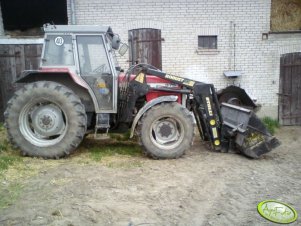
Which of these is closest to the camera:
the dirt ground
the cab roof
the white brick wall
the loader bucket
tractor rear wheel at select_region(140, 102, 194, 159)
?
the dirt ground

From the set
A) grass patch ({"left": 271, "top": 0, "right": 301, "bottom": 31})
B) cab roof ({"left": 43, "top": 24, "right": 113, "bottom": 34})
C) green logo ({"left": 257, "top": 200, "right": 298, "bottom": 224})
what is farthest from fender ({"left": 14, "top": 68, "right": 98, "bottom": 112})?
grass patch ({"left": 271, "top": 0, "right": 301, "bottom": 31})

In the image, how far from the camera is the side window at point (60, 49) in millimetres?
5754

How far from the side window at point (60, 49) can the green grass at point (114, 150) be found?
5.38 ft

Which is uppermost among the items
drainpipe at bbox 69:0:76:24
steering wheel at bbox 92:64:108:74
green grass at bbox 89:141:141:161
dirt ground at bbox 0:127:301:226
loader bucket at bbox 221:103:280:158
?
drainpipe at bbox 69:0:76:24

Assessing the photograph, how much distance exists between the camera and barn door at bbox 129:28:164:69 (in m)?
8.77

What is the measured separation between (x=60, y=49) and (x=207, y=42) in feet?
15.2

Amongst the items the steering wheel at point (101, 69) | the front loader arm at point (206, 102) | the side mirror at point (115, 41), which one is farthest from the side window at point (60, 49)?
the front loader arm at point (206, 102)

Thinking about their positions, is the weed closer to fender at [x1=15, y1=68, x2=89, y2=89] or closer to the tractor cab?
fender at [x1=15, y1=68, x2=89, y2=89]

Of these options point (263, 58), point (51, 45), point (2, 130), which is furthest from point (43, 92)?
point (263, 58)

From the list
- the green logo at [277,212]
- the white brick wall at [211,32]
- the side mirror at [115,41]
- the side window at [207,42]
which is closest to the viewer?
the green logo at [277,212]

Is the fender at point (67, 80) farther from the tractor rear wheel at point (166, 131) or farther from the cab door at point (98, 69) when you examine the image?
the tractor rear wheel at point (166, 131)

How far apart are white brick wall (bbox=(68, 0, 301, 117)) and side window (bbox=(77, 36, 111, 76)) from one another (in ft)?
9.86

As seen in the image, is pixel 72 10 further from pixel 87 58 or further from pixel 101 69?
pixel 101 69

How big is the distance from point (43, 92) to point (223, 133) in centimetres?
321
